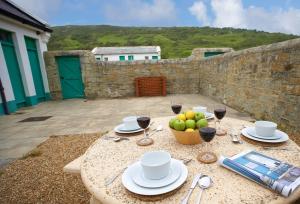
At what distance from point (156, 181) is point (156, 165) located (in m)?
0.08

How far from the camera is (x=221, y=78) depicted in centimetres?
569

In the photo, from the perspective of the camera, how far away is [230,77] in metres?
5.07

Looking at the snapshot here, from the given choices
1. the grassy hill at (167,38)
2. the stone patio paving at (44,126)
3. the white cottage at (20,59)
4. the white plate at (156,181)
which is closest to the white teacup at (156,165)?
the white plate at (156,181)

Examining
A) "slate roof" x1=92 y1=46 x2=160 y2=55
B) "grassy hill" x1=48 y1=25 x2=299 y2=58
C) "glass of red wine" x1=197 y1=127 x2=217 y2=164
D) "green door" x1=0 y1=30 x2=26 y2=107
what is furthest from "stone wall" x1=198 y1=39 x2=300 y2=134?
"grassy hill" x1=48 y1=25 x2=299 y2=58

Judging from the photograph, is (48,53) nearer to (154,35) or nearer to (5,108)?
(5,108)

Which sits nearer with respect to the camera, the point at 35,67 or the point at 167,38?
the point at 35,67

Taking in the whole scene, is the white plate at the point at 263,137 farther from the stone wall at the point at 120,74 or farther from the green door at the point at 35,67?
the green door at the point at 35,67

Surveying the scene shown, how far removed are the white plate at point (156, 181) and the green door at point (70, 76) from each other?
7.77 meters

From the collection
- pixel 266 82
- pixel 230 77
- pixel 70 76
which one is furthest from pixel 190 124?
pixel 70 76

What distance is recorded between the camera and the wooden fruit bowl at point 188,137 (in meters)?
1.13

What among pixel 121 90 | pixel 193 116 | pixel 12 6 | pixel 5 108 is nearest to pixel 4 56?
pixel 5 108

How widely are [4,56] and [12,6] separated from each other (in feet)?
8.35

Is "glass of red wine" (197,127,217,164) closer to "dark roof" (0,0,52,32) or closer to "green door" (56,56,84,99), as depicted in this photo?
"dark roof" (0,0,52,32)

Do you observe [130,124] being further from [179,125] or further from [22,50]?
[22,50]
